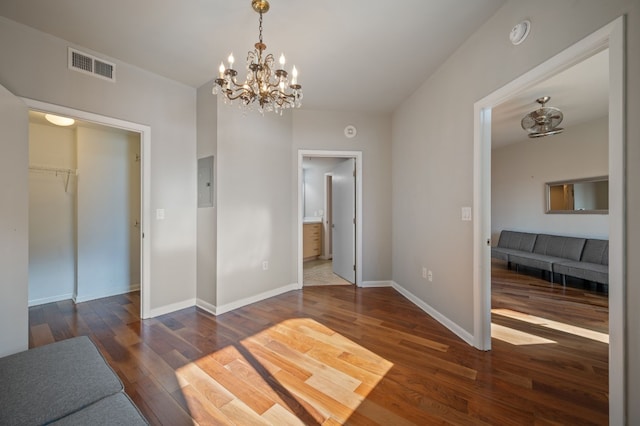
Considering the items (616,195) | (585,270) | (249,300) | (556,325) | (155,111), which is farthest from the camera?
(585,270)

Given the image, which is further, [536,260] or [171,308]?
[536,260]

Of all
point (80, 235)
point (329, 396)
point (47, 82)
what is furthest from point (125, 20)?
point (329, 396)

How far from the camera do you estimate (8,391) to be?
1032 mm

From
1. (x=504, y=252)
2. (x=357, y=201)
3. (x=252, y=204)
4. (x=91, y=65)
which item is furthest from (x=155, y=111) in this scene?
(x=504, y=252)

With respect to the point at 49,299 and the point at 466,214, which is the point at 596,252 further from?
the point at 49,299

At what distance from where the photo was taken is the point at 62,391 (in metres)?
1.05

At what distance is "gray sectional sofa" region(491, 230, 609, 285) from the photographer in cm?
378

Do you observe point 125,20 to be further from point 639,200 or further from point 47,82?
point 639,200

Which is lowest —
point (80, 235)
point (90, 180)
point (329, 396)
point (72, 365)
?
point (329, 396)

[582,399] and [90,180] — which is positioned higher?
[90,180]

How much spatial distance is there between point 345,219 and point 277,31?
2934 mm

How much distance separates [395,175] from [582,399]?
2.97m

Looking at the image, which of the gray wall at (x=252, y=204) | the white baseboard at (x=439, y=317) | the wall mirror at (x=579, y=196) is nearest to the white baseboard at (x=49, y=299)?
the gray wall at (x=252, y=204)

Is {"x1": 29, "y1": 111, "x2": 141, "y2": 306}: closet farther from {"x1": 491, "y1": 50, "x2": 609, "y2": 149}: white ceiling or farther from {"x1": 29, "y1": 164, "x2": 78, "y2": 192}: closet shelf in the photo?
{"x1": 491, "y1": 50, "x2": 609, "y2": 149}: white ceiling
